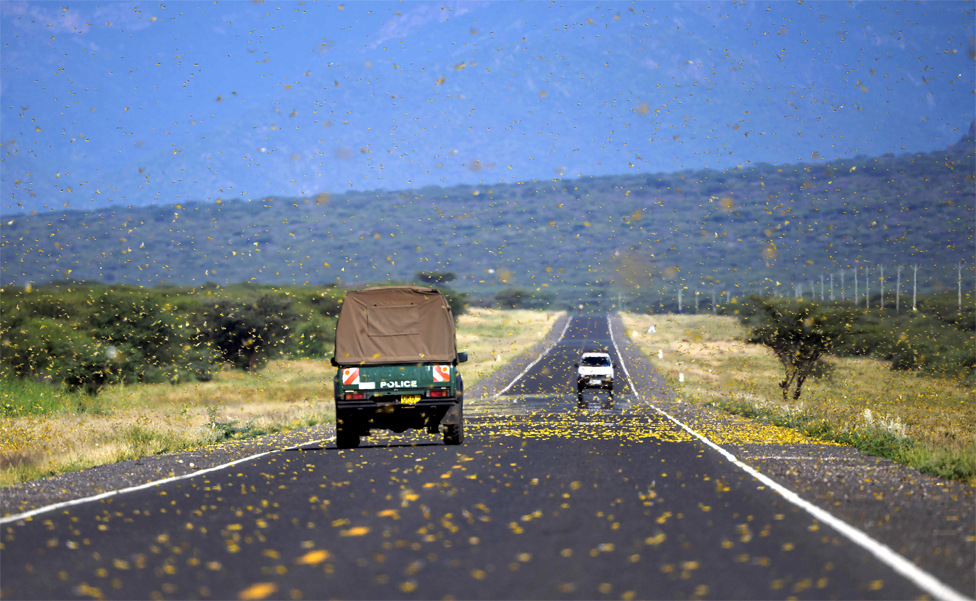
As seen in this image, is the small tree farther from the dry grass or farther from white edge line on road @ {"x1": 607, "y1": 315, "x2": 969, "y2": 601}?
white edge line on road @ {"x1": 607, "y1": 315, "x2": 969, "y2": 601}

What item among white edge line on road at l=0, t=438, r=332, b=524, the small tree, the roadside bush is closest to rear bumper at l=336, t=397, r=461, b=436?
white edge line on road at l=0, t=438, r=332, b=524

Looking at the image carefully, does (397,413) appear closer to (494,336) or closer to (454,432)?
(454,432)

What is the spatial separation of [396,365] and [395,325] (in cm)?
122

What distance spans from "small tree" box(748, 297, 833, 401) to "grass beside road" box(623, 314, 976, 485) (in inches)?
60.2

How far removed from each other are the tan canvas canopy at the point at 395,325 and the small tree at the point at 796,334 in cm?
2561

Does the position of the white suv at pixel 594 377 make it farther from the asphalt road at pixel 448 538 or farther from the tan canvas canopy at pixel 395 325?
the asphalt road at pixel 448 538

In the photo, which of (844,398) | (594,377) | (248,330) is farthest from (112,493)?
(248,330)

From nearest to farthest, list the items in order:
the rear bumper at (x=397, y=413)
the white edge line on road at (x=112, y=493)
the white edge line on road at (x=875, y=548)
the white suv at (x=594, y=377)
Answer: the white edge line on road at (x=875, y=548) < the white edge line on road at (x=112, y=493) < the rear bumper at (x=397, y=413) < the white suv at (x=594, y=377)

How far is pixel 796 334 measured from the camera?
4175 cm

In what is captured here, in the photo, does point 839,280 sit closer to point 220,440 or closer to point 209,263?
point 209,263

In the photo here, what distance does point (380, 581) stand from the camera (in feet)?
23.2

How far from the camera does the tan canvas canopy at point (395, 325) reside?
19.0m

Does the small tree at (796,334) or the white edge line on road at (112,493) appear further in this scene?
the small tree at (796,334)

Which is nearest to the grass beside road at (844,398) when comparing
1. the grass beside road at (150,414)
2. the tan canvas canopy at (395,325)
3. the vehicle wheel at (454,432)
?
the vehicle wheel at (454,432)
